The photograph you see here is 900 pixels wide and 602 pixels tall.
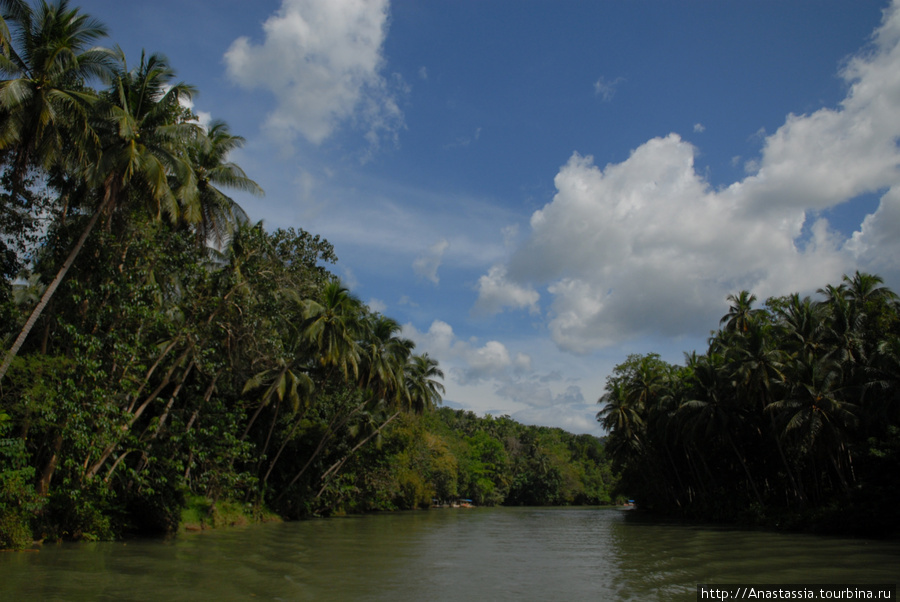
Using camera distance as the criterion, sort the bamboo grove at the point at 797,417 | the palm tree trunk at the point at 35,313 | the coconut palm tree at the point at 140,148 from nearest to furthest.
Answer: the palm tree trunk at the point at 35,313, the coconut palm tree at the point at 140,148, the bamboo grove at the point at 797,417

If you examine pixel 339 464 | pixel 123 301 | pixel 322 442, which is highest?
pixel 123 301

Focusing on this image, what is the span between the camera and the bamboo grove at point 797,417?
80.8ft

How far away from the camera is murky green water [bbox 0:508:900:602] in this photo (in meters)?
10.8

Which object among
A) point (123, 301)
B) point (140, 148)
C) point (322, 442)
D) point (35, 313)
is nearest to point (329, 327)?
point (322, 442)

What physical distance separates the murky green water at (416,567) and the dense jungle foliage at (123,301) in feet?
7.64

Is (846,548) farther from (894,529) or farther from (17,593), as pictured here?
(17,593)

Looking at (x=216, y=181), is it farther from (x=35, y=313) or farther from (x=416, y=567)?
(x=416, y=567)

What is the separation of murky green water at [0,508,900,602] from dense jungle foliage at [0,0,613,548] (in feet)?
7.64

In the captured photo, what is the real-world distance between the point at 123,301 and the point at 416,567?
37.1 feet

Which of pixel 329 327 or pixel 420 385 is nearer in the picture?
pixel 329 327

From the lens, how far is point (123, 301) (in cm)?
1636

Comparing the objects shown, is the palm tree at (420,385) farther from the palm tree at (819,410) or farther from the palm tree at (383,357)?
the palm tree at (819,410)

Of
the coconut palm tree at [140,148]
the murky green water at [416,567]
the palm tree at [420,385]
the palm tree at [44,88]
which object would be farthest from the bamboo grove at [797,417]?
the palm tree at [44,88]

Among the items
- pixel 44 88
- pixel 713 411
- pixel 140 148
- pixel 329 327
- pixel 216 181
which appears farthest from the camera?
pixel 713 411
